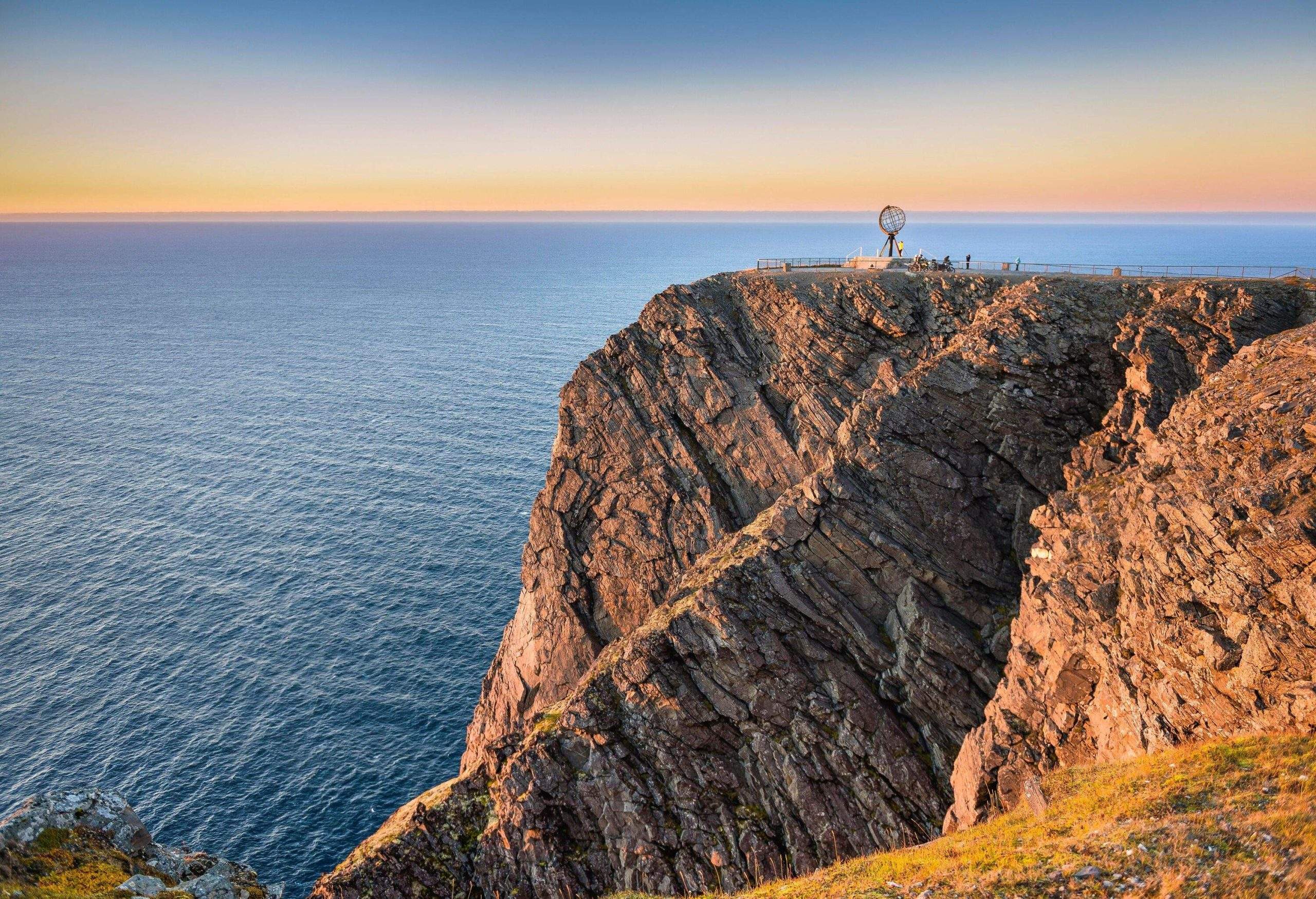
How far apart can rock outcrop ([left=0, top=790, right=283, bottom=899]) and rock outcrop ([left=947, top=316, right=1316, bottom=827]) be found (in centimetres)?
3495

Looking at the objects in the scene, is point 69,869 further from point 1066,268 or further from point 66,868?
point 1066,268

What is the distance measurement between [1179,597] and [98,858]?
4773 cm

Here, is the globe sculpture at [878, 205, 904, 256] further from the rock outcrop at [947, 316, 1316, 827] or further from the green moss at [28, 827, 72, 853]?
the green moss at [28, 827, 72, 853]

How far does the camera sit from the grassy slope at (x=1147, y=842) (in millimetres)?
19609

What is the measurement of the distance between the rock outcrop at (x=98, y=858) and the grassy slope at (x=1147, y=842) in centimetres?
2638

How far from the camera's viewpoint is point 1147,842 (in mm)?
21578

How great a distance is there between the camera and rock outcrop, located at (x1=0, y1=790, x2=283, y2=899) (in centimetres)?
3191

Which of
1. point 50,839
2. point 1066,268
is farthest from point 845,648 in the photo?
point 1066,268

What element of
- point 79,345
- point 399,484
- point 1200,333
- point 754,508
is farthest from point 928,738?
point 79,345

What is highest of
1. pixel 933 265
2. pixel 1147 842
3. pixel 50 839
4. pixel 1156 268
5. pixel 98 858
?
pixel 1156 268

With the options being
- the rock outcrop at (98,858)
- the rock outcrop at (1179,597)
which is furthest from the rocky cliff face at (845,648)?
the rock outcrop at (98,858)

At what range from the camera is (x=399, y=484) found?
107000 mm

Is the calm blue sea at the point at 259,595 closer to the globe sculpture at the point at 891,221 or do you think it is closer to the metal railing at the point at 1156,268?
the globe sculpture at the point at 891,221

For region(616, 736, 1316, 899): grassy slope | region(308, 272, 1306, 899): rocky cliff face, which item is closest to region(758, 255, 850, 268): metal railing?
region(308, 272, 1306, 899): rocky cliff face
